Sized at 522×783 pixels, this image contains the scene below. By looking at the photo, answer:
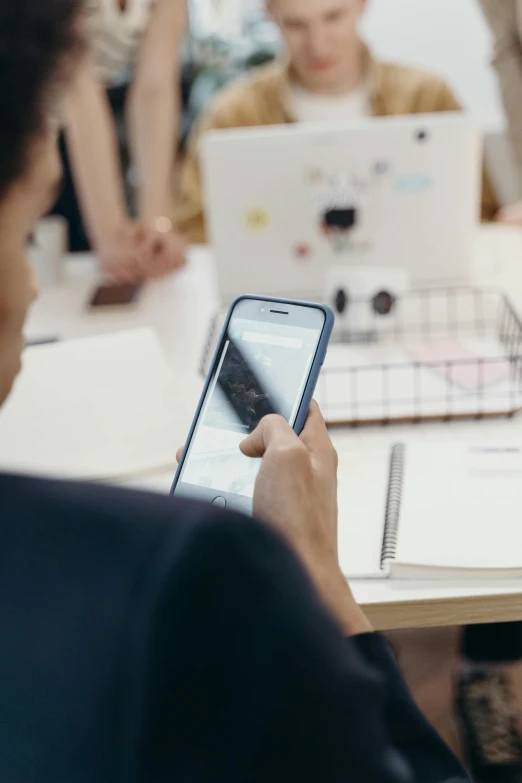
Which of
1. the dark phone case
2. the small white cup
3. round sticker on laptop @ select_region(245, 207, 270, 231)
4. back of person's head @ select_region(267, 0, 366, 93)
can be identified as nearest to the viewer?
the dark phone case

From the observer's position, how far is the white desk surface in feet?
2.57

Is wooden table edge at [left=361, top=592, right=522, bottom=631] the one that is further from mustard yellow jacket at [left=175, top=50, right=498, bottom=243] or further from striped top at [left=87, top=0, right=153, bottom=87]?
mustard yellow jacket at [left=175, top=50, right=498, bottom=243]

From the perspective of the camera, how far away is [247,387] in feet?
2.61

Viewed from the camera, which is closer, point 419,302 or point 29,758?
point 29,758

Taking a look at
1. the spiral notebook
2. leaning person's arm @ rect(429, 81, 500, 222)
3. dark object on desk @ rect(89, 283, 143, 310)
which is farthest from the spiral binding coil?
leaning person's arm @ rect(429, 81, 500, 222)

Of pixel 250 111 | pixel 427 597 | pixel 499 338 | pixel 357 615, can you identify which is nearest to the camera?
pixel 357 615

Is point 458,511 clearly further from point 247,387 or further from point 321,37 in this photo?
point 321,37

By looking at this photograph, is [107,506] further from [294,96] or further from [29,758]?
[294,96]

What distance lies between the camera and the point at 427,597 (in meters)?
0.78

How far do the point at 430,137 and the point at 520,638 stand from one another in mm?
844

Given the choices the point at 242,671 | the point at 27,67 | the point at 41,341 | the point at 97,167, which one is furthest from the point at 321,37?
the point at 242,671

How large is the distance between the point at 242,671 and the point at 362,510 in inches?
21.7

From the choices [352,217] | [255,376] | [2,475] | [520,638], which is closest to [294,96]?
[352,217]

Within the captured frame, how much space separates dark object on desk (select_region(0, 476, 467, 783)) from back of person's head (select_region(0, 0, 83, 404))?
0.48ft
